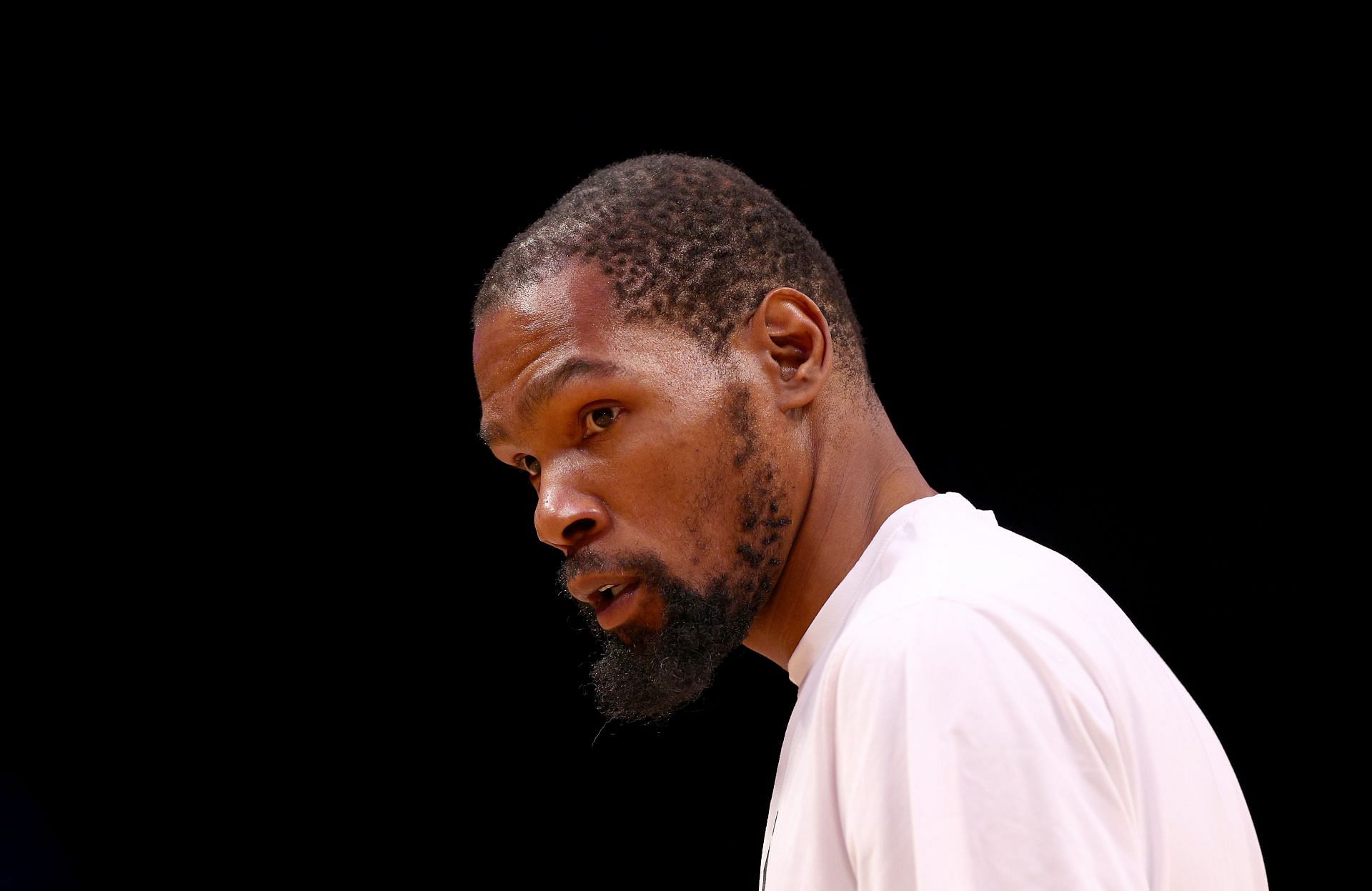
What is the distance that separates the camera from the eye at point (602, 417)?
3.99ft

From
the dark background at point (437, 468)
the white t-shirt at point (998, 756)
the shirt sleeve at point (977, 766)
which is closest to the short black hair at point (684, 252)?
the white t-shirt at point (998, 756)

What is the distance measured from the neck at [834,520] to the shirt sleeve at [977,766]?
1.15 feet

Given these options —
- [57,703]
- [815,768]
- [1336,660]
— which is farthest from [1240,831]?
[57,703]

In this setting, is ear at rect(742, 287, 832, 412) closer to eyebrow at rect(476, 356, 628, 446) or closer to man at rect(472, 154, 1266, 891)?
man at rect(472, 154, 1266, 891)

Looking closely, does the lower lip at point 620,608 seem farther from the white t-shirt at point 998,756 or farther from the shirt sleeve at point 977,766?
the shirt sleeve at point 977,766

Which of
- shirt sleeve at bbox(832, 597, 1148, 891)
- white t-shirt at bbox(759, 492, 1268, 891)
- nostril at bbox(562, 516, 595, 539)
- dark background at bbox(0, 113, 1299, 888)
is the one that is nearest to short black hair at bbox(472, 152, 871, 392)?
nostril at bbox(562, 516, 595, 539)

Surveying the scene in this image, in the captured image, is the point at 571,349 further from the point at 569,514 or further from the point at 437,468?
the point at 437,468

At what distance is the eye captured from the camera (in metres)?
1.22

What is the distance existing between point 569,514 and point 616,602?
0.34ft

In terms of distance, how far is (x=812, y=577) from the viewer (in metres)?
1.24

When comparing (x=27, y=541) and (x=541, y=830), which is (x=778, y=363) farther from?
(x=27, y=541)

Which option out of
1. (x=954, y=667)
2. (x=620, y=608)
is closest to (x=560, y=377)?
(x=620, y=608)

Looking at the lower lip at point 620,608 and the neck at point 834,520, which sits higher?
the neck at point 834,520

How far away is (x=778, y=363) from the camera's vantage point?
128cm
